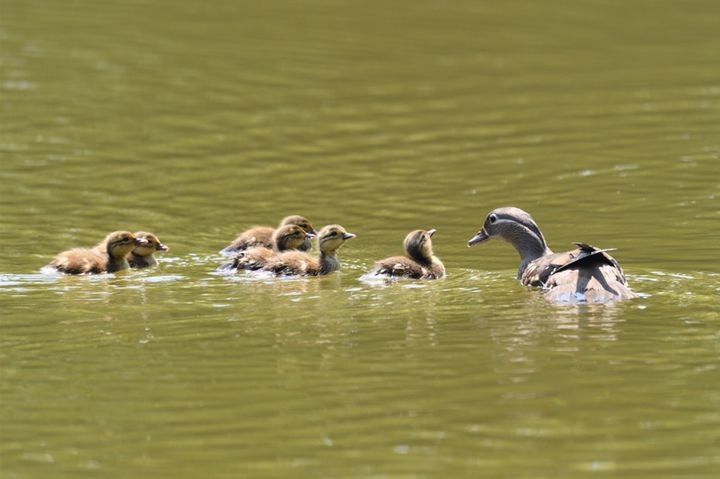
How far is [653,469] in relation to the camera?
664 centimetres

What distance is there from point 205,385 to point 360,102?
10.7 m

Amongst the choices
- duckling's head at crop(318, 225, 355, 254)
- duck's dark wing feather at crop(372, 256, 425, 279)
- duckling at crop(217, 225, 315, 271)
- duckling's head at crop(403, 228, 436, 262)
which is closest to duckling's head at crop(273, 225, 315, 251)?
duckling at crop(217, 225, 315, 271)

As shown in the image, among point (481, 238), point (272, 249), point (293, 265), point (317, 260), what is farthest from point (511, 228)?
point (272, 249)

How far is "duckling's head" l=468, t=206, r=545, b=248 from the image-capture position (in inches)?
445

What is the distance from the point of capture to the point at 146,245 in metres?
12.1

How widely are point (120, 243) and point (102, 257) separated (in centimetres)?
20

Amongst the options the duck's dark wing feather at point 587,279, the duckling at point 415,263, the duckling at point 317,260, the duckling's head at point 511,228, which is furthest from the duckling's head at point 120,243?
the duck's dark wing feather at point 587,279

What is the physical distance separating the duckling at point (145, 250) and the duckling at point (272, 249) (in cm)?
67

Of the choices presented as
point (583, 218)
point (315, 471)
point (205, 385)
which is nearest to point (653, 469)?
point (315, 471)

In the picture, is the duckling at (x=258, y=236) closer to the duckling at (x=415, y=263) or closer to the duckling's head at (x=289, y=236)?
the duckling's head at (x=289, y=236)

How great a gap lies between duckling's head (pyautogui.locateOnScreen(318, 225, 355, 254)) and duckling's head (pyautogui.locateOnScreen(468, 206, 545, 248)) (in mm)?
1021

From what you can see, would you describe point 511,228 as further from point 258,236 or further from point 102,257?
point 102,257

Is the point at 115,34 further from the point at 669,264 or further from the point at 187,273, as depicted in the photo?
the point at 669,264

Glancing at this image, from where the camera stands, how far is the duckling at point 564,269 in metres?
9.82
